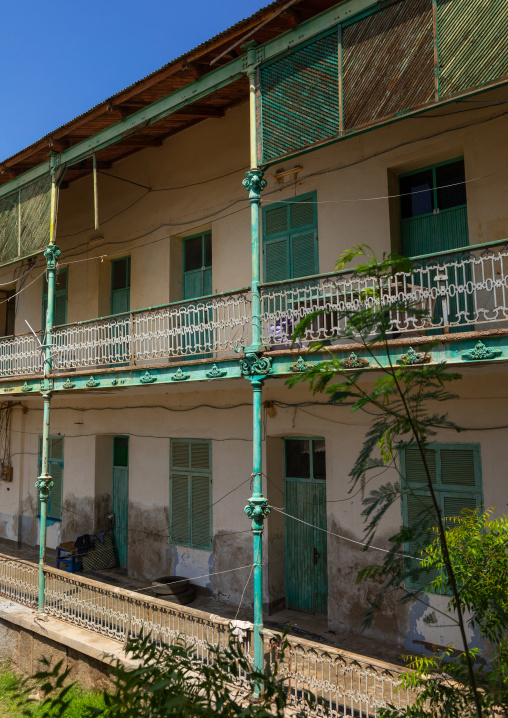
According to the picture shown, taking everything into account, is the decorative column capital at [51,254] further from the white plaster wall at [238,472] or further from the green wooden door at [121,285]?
the white plaster wall at [238,472]

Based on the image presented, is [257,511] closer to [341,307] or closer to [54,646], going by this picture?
[341,307]

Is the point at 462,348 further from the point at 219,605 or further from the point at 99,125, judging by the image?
the point at 99,125

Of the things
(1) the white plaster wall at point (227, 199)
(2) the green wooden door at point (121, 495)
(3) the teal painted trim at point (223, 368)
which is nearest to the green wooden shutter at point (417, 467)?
(3) the teal painted trim at point (223, 368)

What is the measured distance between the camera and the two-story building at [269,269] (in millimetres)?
6613

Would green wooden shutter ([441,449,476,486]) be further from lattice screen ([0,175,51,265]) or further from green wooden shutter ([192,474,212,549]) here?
lattice screen ([0,175,51,265])

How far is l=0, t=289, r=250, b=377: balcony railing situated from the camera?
826 cm

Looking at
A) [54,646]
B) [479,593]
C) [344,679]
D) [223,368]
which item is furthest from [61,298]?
[479,593]

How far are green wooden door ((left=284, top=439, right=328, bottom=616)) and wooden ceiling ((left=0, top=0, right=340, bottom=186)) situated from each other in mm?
5834

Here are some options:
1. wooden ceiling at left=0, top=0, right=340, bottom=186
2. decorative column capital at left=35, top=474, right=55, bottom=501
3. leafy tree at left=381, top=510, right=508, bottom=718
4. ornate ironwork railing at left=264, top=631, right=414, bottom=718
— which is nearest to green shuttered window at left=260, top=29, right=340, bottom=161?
wooden ceiling at left=0, top=0, right=340, bottom=186

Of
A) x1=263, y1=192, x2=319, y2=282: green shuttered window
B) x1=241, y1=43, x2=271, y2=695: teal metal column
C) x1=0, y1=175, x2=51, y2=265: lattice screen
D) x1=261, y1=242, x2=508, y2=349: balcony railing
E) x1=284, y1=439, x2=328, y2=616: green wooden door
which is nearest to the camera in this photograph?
x1=261, y1=242, x2=508, y2=349: balcony railing

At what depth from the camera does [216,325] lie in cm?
788

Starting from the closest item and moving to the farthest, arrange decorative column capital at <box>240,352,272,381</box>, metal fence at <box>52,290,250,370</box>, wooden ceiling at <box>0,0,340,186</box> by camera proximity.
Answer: decorative column capital at <box>240,352,272,381</box>, wooden ceiling at <box>0,0,340,186</box>, metal fence at <box>52,290,250,370</box>

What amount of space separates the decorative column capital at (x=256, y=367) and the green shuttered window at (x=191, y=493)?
3.65 metres

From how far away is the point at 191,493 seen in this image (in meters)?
10.7
